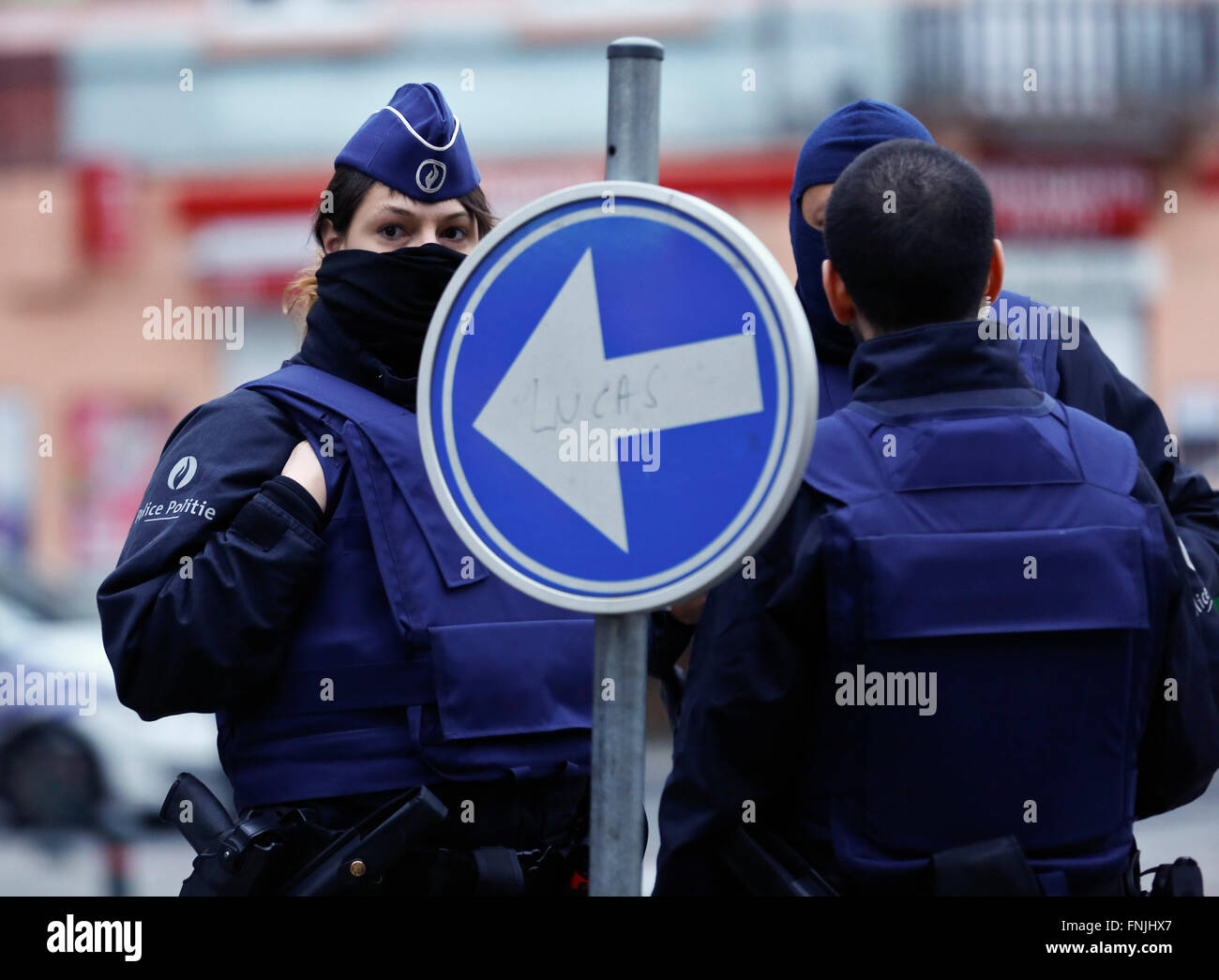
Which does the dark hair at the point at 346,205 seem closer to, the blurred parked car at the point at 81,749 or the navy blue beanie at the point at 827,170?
the navy blue beanie at the point at 827,170

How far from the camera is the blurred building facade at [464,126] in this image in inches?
563

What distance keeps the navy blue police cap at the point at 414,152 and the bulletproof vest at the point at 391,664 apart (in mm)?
409

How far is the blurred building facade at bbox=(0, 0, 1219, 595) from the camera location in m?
14.3

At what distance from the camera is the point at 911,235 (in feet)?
7.00

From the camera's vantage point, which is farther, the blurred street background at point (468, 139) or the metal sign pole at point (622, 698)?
the blurred street background at point (468, 139)

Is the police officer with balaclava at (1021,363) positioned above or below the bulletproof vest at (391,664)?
above

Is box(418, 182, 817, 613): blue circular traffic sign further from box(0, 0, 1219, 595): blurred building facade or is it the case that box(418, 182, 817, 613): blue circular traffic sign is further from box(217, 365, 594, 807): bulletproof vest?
box(0, 0, 1219, 595): blurred building facade

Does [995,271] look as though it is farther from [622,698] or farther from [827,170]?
[622,698]

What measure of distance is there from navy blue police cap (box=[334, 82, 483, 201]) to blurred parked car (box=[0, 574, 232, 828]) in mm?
5894

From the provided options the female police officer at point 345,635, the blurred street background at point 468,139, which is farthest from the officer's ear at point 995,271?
the blurred street background at point 468,139

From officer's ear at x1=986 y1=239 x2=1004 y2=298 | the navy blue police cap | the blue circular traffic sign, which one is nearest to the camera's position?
the blue circular traffic sign

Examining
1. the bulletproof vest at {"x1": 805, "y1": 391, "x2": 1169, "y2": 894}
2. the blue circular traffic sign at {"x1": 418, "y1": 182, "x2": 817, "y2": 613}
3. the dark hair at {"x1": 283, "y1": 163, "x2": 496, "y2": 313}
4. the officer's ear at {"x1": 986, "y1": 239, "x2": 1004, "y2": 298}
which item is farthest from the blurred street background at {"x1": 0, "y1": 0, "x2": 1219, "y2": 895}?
the blue circular traffic sign at {"x1": 418, "y1": 182, "x2": 817, "y2": 613}
